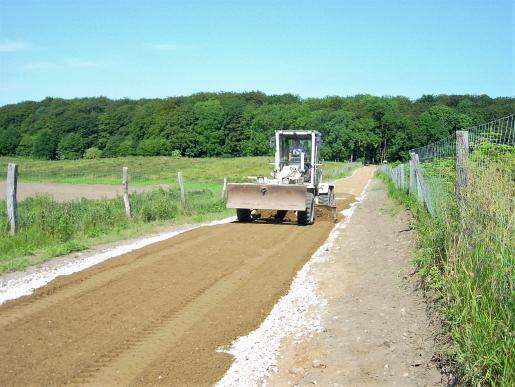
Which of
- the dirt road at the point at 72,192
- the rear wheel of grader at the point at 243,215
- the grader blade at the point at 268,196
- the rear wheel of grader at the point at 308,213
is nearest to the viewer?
the grader blade at the point at 268,196

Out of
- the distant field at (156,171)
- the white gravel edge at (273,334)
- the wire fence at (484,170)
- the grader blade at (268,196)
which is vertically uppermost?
the wire fence at (484,170)

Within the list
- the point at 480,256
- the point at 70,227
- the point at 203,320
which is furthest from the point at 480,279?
the point at 70,227

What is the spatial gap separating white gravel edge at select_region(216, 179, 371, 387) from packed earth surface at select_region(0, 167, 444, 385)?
Result: 0.09m

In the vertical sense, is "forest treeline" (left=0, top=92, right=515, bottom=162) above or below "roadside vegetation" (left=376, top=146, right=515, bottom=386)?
above

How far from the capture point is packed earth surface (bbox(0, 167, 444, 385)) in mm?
5039

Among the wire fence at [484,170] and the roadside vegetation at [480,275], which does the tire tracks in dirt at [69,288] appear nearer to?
the roadside vegetation at [480,275]

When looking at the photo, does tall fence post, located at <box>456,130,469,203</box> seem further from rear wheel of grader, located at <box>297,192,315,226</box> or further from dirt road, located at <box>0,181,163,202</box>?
dirt road, located at <box>0,181,163,202</box>

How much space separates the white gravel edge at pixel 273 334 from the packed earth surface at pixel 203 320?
9cm

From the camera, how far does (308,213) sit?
51.2 feet

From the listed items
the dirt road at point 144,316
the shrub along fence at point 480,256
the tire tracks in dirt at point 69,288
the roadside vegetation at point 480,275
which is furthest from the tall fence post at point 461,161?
the tire tracks in dirt at point 69,288

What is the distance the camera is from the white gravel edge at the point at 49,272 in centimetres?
773

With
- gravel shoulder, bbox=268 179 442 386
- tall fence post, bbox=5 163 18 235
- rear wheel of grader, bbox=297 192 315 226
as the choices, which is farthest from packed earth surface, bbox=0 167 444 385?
rear wheel of grader, bbox=297 192 315 226

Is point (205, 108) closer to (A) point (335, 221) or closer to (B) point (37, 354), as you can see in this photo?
(A) point (335, 221)

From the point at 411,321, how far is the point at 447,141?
280 inches
